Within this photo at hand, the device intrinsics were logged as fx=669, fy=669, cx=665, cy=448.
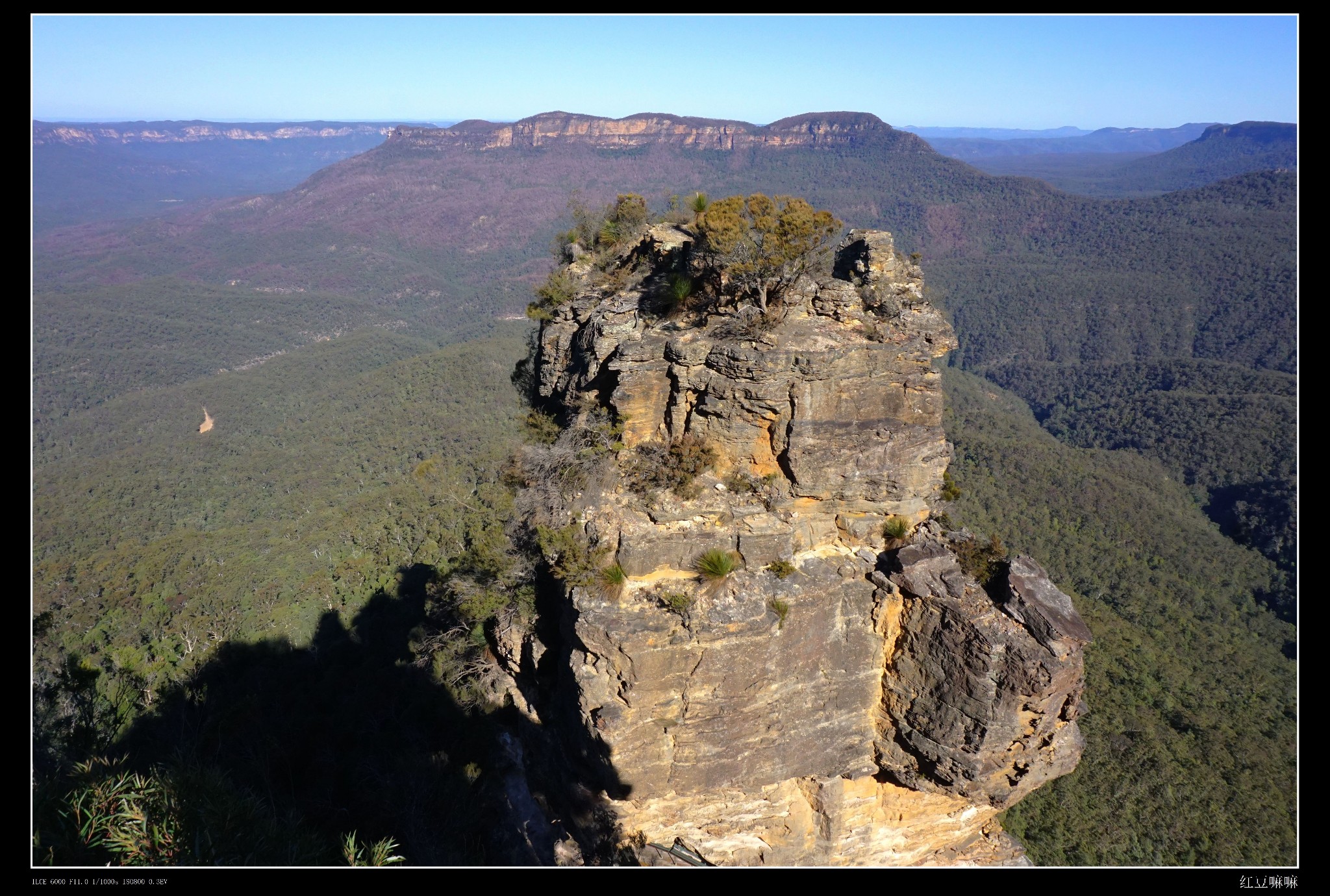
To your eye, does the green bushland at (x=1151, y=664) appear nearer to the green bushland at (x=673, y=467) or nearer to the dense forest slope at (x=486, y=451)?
the dense forest slope at (x=486, y=451)

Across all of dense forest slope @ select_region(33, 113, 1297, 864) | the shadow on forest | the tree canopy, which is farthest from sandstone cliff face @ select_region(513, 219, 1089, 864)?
dense forest slope @ select_region(33, 113, 1297, 864)

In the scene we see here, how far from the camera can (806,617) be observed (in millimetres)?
10914

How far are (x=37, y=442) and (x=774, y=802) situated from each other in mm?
97097

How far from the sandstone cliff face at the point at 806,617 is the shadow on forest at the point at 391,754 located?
1946mm

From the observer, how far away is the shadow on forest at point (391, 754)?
43.9 feet

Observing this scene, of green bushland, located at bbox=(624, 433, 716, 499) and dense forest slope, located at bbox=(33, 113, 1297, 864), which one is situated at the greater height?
green bushland, located at bbox=(624, 433, 716, 499)

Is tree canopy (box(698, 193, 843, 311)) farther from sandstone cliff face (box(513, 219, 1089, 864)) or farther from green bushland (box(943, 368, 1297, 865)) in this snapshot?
green bushland (box(943, 368, 1297, 865))

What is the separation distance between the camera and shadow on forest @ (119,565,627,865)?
1337cm

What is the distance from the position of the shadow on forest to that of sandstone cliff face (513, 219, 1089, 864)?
195 cm

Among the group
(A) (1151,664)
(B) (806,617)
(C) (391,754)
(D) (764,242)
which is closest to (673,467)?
(B) (806,617)

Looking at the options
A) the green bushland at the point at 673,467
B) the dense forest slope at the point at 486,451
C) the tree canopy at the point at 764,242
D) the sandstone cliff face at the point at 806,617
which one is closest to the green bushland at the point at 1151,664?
the dense forest slope at the point at 486,451

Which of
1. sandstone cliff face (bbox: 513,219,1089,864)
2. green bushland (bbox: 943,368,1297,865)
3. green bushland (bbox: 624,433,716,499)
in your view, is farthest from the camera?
green bushland (bbox: 943,368,1297,865)

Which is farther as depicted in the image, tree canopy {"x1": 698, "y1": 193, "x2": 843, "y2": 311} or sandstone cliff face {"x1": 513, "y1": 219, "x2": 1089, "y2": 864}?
tree canopy {"x1": 698, "y1": 193, "x2": 843, "y2": 311}
